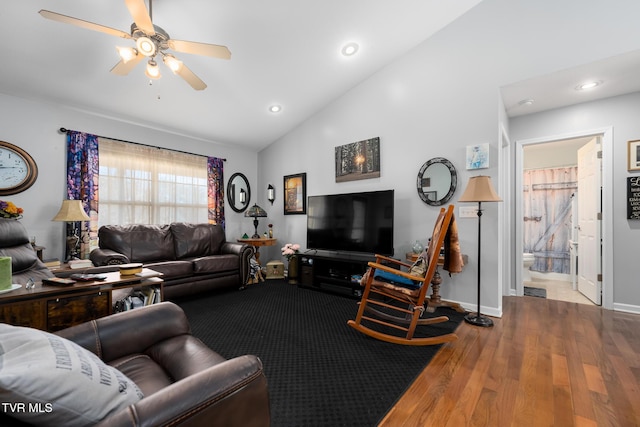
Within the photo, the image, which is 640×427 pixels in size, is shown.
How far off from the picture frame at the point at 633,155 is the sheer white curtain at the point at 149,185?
5.57 metres

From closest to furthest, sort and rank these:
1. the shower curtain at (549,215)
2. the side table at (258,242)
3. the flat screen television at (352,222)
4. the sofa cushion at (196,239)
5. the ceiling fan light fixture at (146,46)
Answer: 1. the ceiling fan light fixture at (146,46)
2. the flat screen television at (352,222)
3. the sofa cushion at (196,239)
4. the side table at (258,242)
5. the shower curtain at (549,215)

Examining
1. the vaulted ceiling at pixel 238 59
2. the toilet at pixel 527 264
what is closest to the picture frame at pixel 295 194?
the vaulted ceiling at pixel 238 59

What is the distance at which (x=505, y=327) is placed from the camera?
256cm

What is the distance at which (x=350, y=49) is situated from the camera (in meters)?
3.20

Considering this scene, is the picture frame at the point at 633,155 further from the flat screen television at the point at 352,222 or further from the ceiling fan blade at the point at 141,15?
the ceiling fan blade at the point at 141,15

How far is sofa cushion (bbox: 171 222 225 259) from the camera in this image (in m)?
3.88

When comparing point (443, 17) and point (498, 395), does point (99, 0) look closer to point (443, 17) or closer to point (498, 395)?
point (443, 17)

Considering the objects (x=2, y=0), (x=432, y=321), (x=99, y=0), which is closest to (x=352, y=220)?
(x=432, y=321)

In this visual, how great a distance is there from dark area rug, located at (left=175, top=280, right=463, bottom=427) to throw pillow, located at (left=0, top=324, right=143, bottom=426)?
1003 millimetres

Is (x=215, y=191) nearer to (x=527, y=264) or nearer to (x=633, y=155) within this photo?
(x=527, y=264)

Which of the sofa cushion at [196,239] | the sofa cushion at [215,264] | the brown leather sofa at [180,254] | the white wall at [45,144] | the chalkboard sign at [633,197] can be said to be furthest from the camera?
the sofa cushion at [196,239]

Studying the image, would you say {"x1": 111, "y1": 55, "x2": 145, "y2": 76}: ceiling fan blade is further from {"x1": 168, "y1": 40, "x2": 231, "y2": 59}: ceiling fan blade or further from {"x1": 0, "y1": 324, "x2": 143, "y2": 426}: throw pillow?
{"x1": 0, "y1": 324, "x2": 143, "y2": 426}: throw pillow

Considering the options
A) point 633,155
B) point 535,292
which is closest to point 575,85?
point 633,155

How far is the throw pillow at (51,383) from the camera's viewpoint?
0.53 metres
